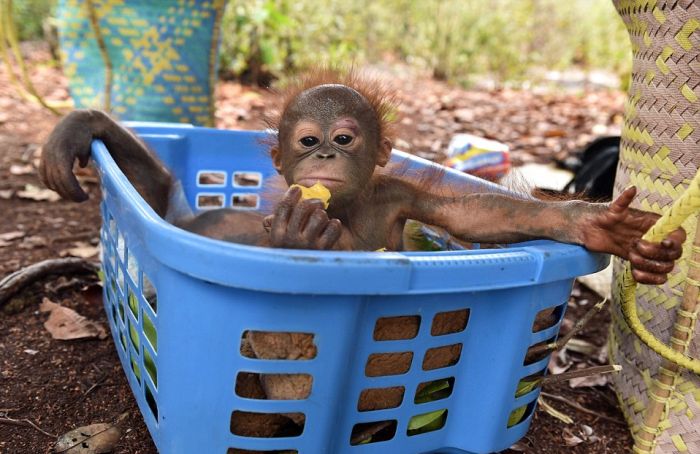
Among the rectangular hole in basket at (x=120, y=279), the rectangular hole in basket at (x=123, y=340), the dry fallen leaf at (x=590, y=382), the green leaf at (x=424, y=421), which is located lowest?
the dry fallen leaf at (x=590, y=382)

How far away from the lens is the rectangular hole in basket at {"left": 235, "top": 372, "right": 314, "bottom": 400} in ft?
3.58

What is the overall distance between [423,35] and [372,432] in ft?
16.4

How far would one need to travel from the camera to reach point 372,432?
1203 millimetres

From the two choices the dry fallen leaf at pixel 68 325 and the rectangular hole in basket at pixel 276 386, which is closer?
the rectangular hole in basket at pixel 276 386

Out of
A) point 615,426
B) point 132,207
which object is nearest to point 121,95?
point 132,207

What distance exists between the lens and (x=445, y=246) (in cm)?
175

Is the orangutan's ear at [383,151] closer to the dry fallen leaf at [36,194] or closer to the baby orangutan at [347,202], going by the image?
the baby orangutan at [347,202]

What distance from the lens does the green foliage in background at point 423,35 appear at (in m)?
4.43

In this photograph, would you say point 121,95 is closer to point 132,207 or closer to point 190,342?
point 132,207

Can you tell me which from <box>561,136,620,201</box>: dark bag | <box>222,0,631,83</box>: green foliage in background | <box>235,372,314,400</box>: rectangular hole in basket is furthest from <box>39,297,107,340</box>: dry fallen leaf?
<box>222,0,631,83</box>: green foliage in background

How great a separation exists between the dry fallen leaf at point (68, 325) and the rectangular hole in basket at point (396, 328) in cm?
85

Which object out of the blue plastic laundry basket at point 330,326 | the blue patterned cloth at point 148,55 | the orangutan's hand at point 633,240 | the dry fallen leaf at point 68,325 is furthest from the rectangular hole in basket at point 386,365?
the blue patterned cloth at point 148,55

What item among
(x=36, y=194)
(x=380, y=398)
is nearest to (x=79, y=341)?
(x=380, y=398)

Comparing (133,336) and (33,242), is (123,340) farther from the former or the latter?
(33,242)
